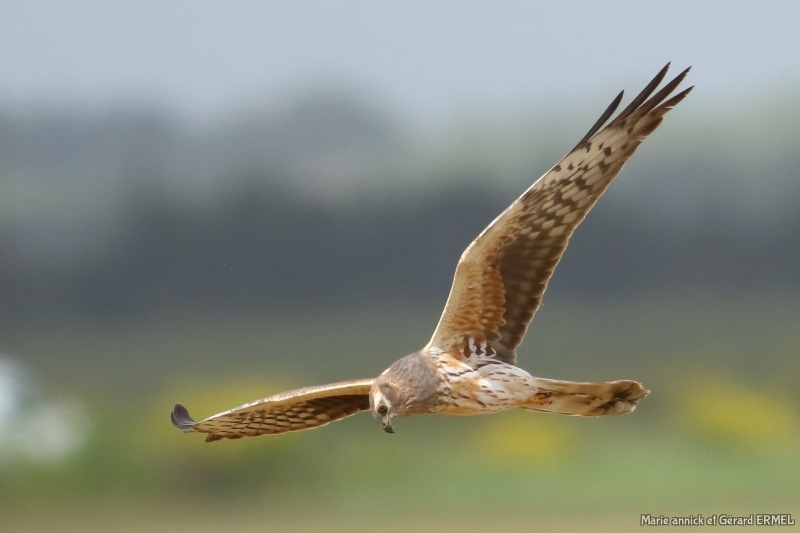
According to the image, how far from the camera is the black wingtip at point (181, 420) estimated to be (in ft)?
15.1

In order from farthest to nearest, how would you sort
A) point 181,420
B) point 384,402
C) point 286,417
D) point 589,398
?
point 286,417 → point 181,420 → point 589,398 → point 384,402

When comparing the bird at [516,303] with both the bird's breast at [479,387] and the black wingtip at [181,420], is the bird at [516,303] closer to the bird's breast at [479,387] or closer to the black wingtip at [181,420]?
the bird's breast at [479,387]

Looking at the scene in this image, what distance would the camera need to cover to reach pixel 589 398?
4.31 m

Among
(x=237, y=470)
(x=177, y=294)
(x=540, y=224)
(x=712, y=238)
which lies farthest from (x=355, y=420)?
(x=540, y=224)

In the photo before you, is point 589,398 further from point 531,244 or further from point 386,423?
point 386,423

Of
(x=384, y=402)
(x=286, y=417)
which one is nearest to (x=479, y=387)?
(x=384, y=402)

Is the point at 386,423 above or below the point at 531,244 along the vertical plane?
below

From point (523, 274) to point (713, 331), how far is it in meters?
6.20

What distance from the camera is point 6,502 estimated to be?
31.9 feet

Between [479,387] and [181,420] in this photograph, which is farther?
[181,420]

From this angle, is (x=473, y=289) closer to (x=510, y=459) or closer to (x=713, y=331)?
(x=510, y=459)

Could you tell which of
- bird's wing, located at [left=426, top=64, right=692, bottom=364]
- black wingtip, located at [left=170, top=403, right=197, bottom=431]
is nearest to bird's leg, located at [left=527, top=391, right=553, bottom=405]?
bird's wing, located at [left=426, top=64, right=692, bottom=364]

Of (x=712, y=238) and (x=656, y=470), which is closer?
(x=656, y=470)

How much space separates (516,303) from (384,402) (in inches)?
26.7
